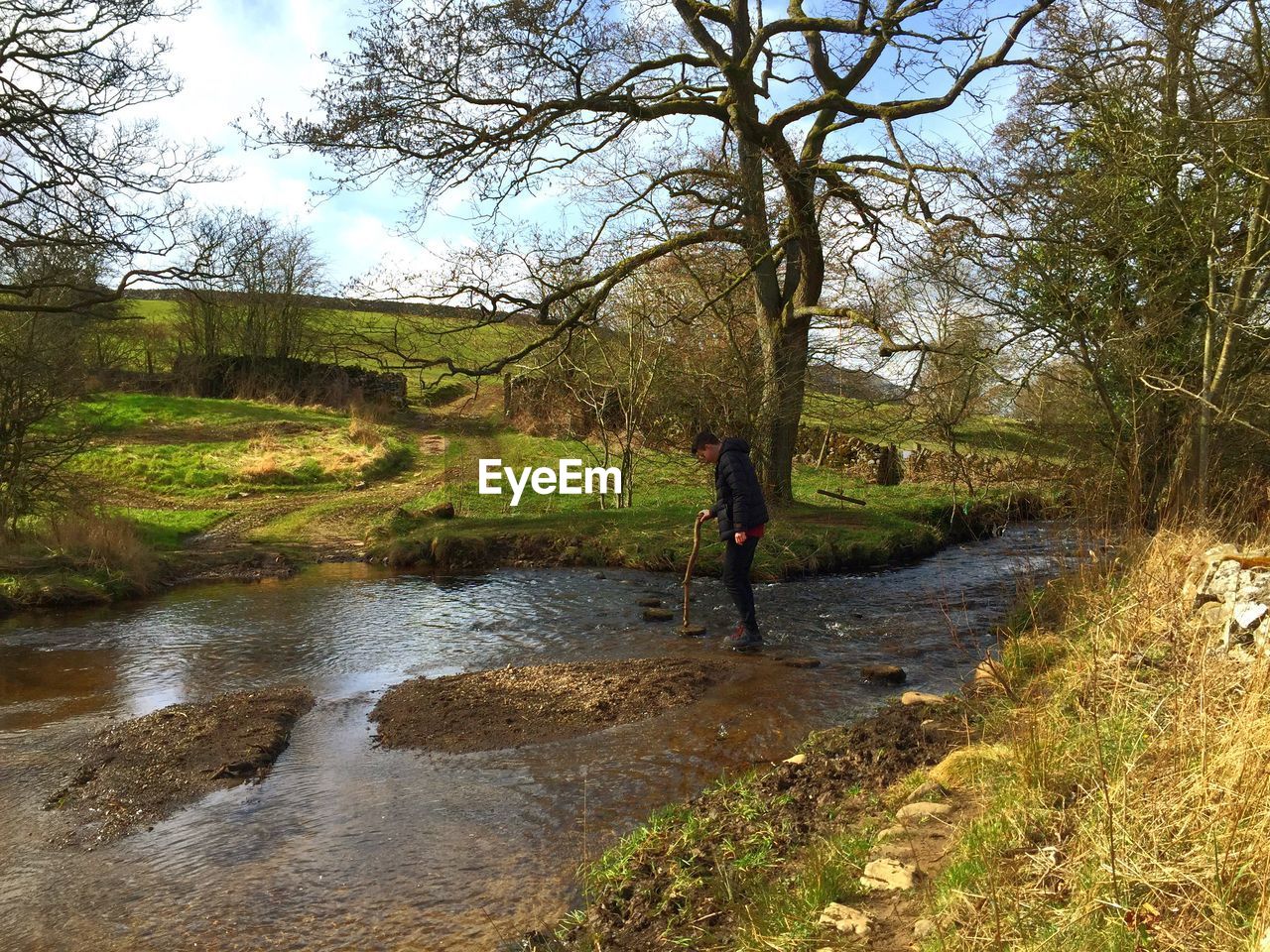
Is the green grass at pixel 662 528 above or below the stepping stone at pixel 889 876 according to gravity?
above

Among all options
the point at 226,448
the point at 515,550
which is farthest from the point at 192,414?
the point at 515,550

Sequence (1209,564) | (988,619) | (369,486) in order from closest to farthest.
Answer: (1209,564)
(988,619)
(369,486)

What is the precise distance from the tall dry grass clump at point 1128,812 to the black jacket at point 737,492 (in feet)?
15.8

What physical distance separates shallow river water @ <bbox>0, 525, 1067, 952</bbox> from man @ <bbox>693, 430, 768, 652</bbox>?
47 centimetres

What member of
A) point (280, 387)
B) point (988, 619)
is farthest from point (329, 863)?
point (280, 387)

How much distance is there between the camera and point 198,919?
197 inches

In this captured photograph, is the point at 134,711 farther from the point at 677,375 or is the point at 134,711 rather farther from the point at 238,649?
the point at 677,375

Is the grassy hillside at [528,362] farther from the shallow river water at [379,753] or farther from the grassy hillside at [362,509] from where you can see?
the shallow river water at [379,753]

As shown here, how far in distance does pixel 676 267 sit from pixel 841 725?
1303cm

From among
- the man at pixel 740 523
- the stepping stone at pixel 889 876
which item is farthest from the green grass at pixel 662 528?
the stepping stone at pixel 889 876

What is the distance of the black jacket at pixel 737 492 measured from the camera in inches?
421

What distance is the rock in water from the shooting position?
30.2 ft

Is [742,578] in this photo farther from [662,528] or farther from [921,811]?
[662,528]

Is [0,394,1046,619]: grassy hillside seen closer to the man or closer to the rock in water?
the man
